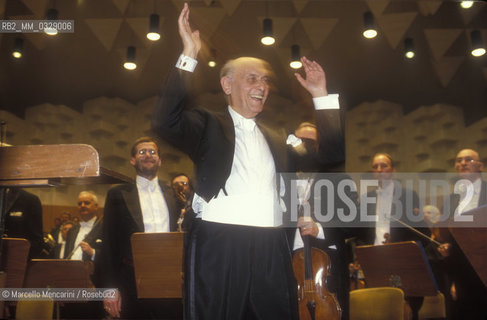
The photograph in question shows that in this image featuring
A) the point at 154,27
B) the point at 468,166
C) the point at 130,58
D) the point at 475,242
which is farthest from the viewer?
the point at 130,58

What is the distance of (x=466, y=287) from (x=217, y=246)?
322 centimetres

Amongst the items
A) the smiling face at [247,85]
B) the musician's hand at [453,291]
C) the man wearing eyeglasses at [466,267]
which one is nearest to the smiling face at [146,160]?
the smiling face at [247,85]

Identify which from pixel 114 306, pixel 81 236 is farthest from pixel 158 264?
pixel 81 236

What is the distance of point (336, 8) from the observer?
6133mm

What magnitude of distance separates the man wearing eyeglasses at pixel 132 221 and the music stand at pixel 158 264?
396 mm

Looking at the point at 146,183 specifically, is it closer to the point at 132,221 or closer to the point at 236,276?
the point at 132,221

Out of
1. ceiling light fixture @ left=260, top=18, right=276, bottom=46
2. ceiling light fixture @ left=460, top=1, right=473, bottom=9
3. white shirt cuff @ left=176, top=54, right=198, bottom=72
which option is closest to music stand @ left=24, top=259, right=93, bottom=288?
white shirt cuff @ left=176, top=54, right=198, bottom=72

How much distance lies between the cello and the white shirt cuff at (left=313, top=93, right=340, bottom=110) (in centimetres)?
133

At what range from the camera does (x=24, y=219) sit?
12.6 feet

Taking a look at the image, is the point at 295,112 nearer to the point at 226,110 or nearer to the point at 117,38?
the point at 117,38

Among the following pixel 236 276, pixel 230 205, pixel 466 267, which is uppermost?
pixel 230 205

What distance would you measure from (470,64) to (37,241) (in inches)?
264

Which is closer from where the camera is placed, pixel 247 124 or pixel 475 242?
pixel 247 124

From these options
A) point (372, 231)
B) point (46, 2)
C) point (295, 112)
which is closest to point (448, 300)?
point (372, 231)
